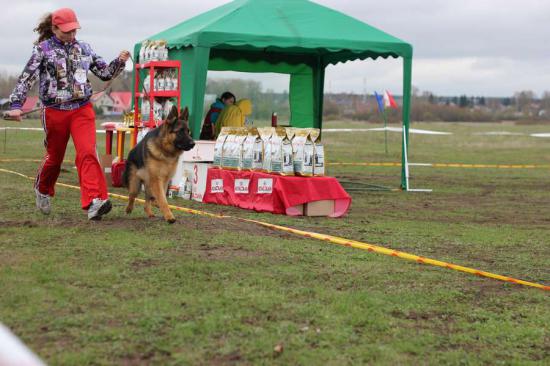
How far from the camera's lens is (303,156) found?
34.1 ft

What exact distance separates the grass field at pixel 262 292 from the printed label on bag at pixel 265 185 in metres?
0.46

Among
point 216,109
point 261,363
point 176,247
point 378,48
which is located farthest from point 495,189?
point 261,363

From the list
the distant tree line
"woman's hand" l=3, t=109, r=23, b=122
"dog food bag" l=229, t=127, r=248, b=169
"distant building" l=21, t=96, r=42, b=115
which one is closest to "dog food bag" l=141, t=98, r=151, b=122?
"distant building" l=21, t=96, r=42, b=115

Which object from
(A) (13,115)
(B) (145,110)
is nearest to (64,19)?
(A) (13,115)

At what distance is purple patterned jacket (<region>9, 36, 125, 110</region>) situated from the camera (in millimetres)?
7914

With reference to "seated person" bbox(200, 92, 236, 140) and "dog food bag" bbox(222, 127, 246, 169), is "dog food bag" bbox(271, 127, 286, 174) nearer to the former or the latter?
"dog food bag" bbox(222, 127, 246, 169)

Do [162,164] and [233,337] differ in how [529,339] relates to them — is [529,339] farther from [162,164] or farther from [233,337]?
[162,164]

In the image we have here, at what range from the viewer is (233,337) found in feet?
14.2

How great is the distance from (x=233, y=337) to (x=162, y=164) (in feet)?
14.7

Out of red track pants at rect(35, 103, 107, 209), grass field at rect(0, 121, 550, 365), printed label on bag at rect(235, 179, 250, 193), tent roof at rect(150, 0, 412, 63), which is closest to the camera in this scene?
grass field at rect(0, 121, 550, 365)

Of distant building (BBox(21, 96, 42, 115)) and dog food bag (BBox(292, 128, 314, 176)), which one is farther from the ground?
distant building (BBox(21, 96, 42, 115))

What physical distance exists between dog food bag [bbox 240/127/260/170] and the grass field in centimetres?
82

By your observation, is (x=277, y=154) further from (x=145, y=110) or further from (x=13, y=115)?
(x=13, y=115)

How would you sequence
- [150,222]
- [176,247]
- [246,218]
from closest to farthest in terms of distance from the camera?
[176,247], [150,222], [246,218]
